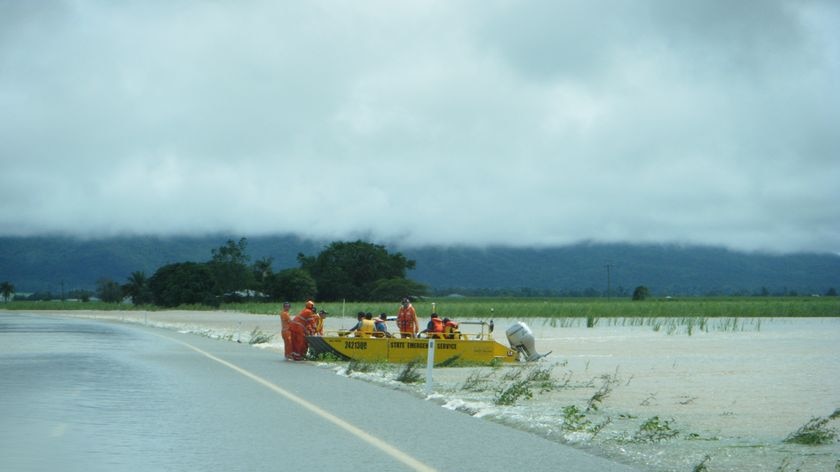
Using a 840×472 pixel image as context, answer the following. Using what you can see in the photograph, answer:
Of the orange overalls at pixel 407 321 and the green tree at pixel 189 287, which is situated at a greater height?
the green tree at pixel 189 287

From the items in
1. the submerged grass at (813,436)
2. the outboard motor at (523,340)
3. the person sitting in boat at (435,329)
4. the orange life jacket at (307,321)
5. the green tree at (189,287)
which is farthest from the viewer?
the green tree at (189,287)

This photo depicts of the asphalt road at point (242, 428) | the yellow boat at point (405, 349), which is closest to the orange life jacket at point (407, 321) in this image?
the yellow boat at point (405, 349)

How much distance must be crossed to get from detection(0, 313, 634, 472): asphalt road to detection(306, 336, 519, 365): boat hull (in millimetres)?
5140

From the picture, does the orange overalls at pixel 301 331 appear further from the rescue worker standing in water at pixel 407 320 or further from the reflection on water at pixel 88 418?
the reflection on water at pixel 88 418

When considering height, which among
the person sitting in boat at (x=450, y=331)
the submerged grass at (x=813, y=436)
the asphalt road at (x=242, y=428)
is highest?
the person sitting in boat at (x=450, y=331)

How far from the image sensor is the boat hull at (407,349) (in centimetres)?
2997

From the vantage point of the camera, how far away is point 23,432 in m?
13.5

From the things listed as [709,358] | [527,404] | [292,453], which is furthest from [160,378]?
[709,358]

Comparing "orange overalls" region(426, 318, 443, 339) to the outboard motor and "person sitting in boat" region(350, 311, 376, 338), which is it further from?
the outboard motor

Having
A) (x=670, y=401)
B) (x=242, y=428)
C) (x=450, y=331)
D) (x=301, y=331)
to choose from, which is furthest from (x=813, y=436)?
(x=301, y=331)

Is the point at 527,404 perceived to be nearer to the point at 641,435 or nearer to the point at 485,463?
the point at 641,435

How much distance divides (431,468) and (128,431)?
470 centimetres

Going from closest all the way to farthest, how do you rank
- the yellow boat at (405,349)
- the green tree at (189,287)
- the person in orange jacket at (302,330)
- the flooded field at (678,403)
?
the flooded field at (678,403) < the yellow boat at (405,349) < the person in orange jacket at (302,330) < the green tree at (189,287)

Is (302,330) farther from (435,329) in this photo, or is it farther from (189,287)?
(189,287)
